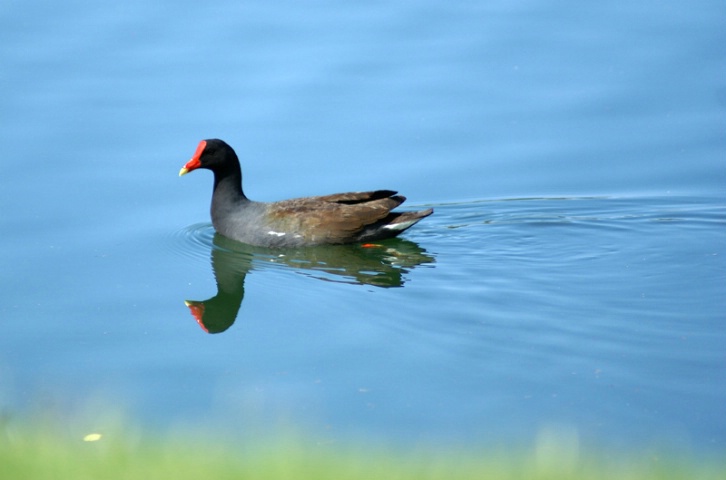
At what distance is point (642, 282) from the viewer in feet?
31.1

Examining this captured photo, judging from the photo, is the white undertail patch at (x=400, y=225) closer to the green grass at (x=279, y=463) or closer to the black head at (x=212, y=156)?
the black head at (x=212, y=156)

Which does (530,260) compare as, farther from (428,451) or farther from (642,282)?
(428,451)

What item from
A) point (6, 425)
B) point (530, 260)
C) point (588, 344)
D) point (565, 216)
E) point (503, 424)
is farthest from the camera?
point (565, 216)

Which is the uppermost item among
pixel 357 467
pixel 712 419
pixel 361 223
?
pixel 361 223

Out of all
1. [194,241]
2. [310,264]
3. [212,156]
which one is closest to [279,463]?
[310,264]

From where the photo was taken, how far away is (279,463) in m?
5.24

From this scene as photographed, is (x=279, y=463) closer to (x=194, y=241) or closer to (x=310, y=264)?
(x=310, y=264)

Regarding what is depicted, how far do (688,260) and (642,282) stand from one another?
70cm

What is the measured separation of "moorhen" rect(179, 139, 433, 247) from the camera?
11.0 m

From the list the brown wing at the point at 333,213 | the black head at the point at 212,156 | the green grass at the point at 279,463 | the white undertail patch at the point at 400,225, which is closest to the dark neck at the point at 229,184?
the black head at the point at 212,156

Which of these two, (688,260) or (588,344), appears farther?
(688,260)

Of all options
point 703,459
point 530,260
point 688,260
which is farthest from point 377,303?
point 703,459

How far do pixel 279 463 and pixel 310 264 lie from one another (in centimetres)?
545

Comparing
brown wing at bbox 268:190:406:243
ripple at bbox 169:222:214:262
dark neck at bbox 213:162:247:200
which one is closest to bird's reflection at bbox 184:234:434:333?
ripple at bbox 169:222:214:262
